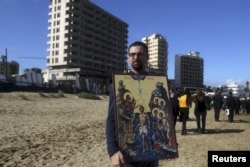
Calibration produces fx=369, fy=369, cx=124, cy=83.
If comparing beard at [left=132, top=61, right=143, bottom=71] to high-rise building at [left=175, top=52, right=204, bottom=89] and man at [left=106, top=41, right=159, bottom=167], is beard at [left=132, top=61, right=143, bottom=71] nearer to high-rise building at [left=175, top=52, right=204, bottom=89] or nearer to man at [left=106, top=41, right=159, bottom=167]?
man at [left=106, top=41, right=159, bottom=167]

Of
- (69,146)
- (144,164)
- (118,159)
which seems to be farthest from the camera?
(69,146)

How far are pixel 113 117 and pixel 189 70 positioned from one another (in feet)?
502

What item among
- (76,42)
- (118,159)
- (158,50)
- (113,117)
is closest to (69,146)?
(113,117)

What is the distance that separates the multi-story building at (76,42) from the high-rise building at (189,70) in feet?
163

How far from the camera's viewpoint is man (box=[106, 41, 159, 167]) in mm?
2900

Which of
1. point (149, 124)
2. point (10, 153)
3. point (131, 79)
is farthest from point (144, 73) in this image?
point (10, 153)

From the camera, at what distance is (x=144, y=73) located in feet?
10.4

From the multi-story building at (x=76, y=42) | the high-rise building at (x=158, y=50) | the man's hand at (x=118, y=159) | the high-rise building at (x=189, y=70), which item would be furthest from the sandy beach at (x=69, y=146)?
the high-rise building at (x=158, y=50)

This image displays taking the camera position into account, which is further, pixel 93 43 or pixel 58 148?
pixel 93 43

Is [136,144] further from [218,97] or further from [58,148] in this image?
[218,97]

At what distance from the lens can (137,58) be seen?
10.1ft

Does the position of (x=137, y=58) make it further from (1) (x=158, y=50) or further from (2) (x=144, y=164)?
(1) (x=158, y=50)

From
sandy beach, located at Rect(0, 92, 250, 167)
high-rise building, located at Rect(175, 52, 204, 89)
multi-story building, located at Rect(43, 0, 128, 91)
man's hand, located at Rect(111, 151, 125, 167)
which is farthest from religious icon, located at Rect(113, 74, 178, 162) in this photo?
high-rise building, located at Rect(175, 52, 204, 89)

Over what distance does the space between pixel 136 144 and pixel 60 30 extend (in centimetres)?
9128
